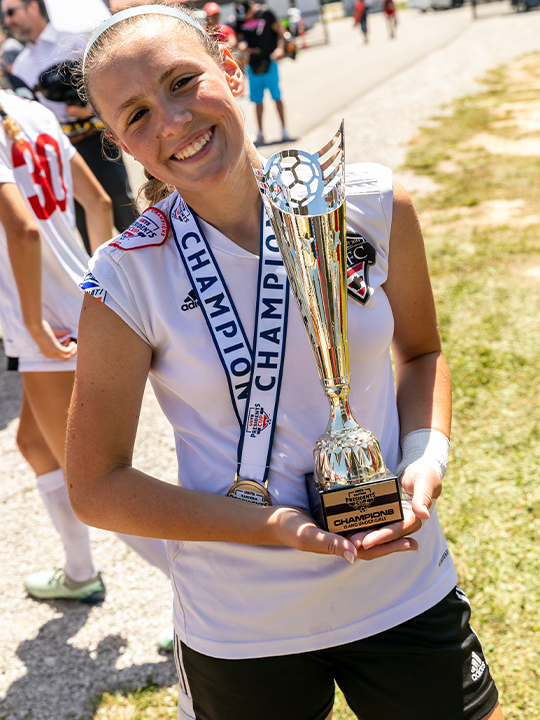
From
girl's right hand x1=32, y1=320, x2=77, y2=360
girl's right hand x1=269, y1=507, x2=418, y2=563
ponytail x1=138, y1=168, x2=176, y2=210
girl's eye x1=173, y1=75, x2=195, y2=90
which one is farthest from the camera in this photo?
girl's right hand x1=32, y1=320, x2=77, y2=360

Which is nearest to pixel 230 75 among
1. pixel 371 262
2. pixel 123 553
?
pixel 371 262

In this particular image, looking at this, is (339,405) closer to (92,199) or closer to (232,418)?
(232,418)

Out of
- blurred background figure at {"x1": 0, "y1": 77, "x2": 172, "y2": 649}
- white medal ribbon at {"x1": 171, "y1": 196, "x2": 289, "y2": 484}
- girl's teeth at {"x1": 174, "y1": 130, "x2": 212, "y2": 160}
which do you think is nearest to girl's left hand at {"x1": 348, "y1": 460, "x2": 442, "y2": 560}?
white medal ribbon at {"x1": 171, "y1": 196, "x2": 289, "y2": 484}

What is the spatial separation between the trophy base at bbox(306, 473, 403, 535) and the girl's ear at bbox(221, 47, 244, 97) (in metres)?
0.87

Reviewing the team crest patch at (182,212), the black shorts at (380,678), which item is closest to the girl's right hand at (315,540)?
the black shorts at (380,678)

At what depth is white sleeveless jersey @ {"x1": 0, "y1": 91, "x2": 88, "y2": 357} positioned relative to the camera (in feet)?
8.84

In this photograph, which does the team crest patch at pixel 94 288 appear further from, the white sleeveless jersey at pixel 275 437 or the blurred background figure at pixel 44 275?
the blurred background figure at pixel 44 275

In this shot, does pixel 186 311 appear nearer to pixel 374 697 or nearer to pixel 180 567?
pixel 180 567

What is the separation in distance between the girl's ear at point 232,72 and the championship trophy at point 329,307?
367mm

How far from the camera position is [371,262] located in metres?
1.49

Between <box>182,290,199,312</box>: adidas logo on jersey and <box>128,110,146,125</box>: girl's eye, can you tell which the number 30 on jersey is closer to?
<box>128,110,146,125</box>: girl's eye

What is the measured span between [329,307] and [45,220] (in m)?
1.80

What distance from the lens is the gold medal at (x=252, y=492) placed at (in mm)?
1404

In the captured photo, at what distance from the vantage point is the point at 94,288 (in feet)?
4.48
